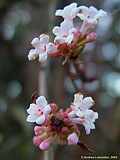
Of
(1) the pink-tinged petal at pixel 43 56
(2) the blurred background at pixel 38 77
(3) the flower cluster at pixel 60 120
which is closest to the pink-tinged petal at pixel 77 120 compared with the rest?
(3) the flower cluster at pixel 60 120

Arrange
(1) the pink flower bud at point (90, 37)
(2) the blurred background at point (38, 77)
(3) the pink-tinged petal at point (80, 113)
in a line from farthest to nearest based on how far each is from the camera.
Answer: (2) the blurred background at point (38, 77), (1) the pink flower bud at point (90, 37), (3) the pink-tinged petal at point (80, 113)

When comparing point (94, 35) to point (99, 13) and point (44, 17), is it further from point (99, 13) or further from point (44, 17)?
point (44, 17)

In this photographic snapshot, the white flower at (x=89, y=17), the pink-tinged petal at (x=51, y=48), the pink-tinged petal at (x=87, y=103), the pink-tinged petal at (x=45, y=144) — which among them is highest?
the white flower at (x=89, y=17)

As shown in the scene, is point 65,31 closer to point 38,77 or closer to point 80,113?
point 80,113

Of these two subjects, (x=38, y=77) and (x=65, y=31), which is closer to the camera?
(x=65, y=31)

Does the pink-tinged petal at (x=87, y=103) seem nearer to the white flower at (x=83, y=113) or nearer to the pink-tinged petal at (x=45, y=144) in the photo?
the white flower at (x=83, y=113)

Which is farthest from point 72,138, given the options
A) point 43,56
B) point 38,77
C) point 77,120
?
point 38,77

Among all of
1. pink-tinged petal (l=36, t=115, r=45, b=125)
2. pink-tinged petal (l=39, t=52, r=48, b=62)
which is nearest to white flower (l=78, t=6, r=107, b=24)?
pink-tinged petal (l=39, t=52, r=48, b=62)

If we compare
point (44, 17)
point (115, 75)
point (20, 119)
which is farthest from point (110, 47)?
point (20, 119)
